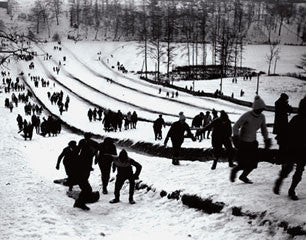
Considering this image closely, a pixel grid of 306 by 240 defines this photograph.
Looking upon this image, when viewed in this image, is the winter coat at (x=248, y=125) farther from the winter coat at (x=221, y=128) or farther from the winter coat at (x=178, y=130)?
the winter coat at (x=178, y=130)

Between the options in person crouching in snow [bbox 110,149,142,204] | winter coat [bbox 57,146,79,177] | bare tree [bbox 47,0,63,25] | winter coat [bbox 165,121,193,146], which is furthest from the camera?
bare tree [bbox 47,0,63,25]

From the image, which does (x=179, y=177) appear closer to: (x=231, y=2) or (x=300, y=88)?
(x=300, y=88)

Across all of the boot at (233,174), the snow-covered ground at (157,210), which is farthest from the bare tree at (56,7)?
the boot at (233,174)

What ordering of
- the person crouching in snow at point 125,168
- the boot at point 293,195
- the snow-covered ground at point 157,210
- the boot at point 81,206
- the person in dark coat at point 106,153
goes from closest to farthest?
the snow-covered ground at point 157,210, the boot at point 293,195, the boot at point 81,206, the person crouching in snow at point 125,168, the person in dark coat at point 106,153

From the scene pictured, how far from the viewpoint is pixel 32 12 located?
418 feet

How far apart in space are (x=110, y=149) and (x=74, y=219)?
2.45 meters

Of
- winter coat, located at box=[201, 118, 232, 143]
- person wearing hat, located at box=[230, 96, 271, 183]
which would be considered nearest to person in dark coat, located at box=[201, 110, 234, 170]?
winter coat, located at box=[201, 118, 232, 143]

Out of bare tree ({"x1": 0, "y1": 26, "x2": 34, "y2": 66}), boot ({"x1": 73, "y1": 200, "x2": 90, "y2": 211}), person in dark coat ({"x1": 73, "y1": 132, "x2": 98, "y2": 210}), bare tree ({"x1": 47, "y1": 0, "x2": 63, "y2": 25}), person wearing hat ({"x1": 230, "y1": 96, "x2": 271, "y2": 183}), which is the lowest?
boot ({"x1": 73, "y1": 200, "x2": 90, "y2": 211})

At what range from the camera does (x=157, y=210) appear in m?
8.17

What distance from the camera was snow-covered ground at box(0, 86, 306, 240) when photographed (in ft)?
20.9

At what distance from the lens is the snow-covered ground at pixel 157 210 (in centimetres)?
638

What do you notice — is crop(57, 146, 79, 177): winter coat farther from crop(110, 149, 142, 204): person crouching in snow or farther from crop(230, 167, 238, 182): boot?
crop(230, 167, 238, 182): boot

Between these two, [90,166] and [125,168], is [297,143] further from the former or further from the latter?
[90,166]

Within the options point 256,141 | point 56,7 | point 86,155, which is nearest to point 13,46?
point 86,155
